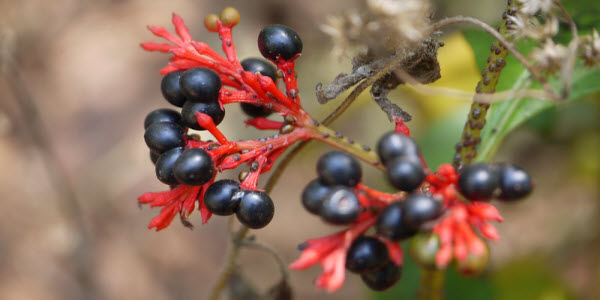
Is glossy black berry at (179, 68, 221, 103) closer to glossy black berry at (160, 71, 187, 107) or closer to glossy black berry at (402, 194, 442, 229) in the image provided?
glossy black berry at (160, 71, 187, 107)

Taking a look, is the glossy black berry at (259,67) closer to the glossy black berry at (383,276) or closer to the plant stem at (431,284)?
the glossy black berry at (383,276)

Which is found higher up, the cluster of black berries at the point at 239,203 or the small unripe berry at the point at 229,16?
the small unripe berry at the point at 229,16

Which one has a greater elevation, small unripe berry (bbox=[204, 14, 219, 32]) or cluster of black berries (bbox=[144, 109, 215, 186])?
small unripe berry (bbox=[204, 14, 219, 32])

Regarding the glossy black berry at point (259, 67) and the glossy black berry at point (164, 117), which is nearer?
the glossy black berry at point (164, 117)

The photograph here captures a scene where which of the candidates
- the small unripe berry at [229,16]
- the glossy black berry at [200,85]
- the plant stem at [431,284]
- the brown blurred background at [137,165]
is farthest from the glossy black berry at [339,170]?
the brown blurred background at [137,165]

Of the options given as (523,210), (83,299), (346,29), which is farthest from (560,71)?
(83,299)

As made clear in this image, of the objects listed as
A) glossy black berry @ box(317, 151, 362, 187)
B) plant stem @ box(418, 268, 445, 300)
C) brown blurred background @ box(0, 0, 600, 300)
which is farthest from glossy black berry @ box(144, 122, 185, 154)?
brown blurred background @ box(0, 0, 600, 300)
